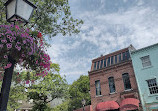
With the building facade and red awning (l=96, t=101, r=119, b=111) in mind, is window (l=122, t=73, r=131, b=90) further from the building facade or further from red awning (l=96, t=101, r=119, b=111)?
red awning (l=96, t=101, r=119, b=111)

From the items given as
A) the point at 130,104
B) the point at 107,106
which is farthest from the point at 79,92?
the point at 130,104

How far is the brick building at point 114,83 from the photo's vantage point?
63.0 ft

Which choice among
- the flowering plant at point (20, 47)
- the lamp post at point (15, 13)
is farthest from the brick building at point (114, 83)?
the lamp post at point (15, 13)

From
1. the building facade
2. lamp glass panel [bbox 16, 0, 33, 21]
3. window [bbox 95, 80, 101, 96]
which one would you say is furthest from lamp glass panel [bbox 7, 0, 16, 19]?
window [bbox 95, 80, 101, 96]

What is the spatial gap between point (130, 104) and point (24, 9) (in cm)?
1744

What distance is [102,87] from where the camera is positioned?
2256 centimetres

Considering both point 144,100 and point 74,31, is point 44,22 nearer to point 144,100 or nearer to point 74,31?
point 74,31

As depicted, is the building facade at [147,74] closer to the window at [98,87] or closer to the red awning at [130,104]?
the red awning at [130,104]

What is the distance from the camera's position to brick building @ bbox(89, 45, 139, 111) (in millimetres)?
19205

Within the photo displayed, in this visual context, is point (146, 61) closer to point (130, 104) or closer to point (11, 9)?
point (130, 104)

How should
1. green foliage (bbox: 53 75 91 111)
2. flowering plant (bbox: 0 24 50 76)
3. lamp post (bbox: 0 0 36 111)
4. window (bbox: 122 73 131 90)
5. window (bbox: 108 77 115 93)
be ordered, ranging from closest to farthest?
flowering plant (bbox: 0 24 50 76) < lamp post (bbox: 0 0 36 111) < window (bbox: 122 73 131 90) < window (bbox: 108 77 115 93) < green foliage (bbox: 53 75 91 111)

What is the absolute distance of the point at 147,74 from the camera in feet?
62.5

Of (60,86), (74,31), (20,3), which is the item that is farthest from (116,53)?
(20,3)

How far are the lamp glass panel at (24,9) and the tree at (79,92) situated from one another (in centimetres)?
3359
